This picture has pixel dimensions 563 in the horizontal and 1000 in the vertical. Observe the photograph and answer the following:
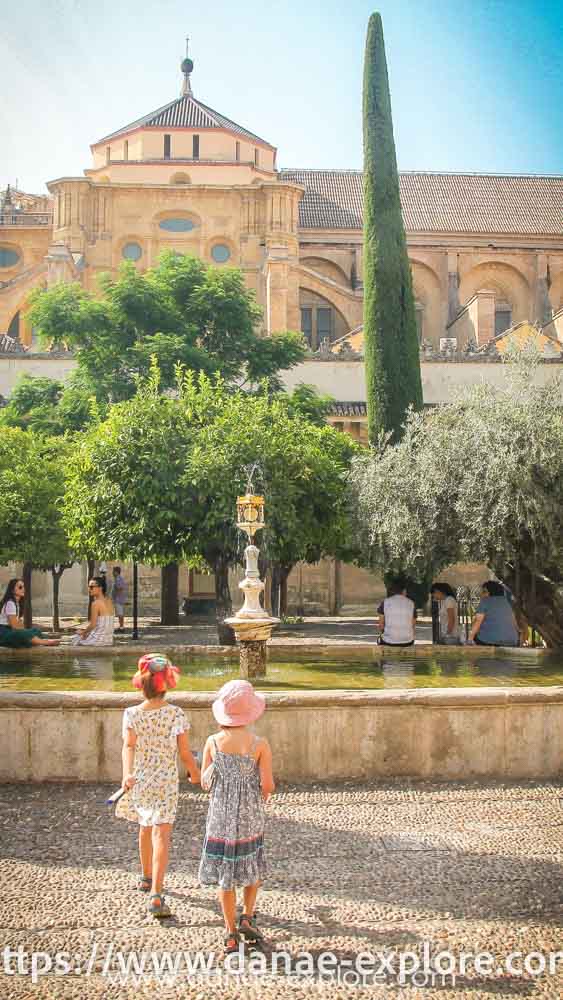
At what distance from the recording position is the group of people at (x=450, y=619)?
10.7m

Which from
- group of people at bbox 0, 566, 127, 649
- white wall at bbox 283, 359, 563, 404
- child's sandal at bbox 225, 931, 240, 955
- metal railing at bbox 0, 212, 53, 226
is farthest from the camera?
metal railing at bbox 0, 212, 53, 226

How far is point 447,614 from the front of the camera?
11.8 meters

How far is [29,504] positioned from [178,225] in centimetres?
2228

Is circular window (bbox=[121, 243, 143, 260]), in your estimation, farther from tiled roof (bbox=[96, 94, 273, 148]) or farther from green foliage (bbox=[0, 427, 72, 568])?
green foliage (bbox=[0, 427, 72, 568])

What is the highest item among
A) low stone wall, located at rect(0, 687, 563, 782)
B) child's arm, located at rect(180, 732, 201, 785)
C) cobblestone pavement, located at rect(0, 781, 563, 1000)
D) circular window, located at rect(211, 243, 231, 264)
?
circular window, located at rect(211, 243, 231, 264)

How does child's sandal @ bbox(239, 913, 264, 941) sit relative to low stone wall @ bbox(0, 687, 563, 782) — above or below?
below

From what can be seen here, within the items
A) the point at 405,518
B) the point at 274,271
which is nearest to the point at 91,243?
the point at 274,271

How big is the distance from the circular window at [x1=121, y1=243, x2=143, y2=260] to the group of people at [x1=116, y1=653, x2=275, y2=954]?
33971 mm

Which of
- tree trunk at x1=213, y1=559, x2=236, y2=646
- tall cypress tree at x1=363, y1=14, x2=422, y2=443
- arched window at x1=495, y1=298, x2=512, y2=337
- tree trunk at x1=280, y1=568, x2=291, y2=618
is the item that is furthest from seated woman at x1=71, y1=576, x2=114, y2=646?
arched window at x1=495, y1=298, x2=512, y2=337

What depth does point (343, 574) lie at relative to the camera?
28.0m

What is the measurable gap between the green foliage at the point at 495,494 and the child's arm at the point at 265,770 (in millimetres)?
7327

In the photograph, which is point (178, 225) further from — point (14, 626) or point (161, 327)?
point (14, 626)

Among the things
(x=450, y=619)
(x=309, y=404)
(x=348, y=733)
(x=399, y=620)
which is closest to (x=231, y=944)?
(x=348, y=733)

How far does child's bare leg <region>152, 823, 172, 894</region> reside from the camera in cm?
450
